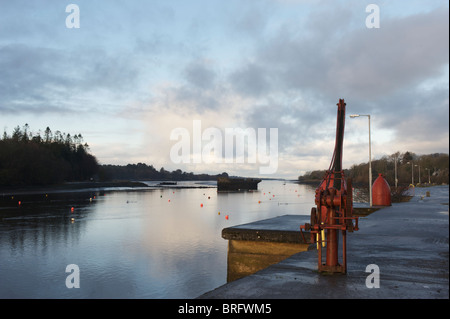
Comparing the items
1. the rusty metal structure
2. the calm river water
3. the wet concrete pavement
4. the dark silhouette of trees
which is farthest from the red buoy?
the dark silhouette of trees

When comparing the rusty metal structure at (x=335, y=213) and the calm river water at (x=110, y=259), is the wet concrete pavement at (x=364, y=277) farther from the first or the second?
the calm river water at (x=110, y=259)

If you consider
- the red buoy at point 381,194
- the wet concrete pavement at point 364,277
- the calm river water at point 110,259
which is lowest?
the calm river water at point 110,259

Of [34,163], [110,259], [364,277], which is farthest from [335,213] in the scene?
[34,163]

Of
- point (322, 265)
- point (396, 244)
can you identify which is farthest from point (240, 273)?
point (322, 265)

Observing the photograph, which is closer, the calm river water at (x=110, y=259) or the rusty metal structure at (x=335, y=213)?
the rusty metal structure at (x=335, y=213)

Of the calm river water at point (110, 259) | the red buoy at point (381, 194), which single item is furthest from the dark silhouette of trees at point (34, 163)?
the red buoy at point (381, 194)

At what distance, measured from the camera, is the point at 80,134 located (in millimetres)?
172375

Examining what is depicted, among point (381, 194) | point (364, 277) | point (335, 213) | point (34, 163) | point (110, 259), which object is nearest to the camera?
point (364, 277)

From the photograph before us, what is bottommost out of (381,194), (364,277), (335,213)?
(364,277)

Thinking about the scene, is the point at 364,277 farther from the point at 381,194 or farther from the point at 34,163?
the point at 34,163

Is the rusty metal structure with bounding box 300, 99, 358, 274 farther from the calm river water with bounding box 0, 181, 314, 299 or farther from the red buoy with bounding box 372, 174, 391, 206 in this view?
the red buoy with bounding box 372, 174, 391, 206

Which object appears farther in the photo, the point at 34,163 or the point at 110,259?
the point at 34,163
